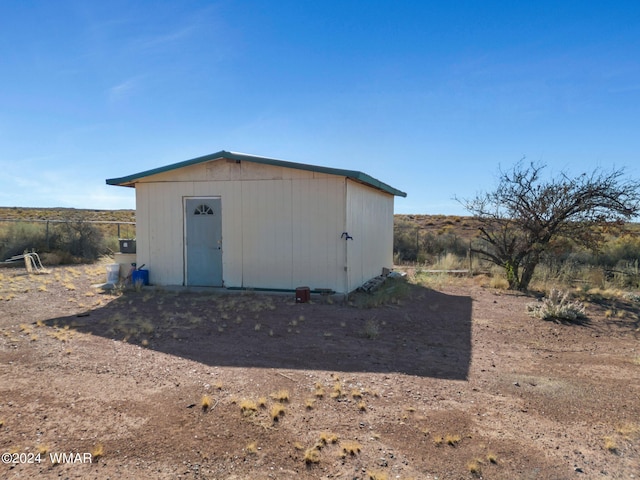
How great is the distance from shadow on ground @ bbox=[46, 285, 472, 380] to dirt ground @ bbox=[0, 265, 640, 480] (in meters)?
0.04

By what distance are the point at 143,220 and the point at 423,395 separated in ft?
28.5

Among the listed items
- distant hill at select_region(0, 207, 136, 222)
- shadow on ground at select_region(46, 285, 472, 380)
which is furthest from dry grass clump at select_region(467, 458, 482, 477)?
distant hill at select_region(0, 207, 136, 222)

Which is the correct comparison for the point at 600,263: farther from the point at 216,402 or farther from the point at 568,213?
the point at 216,402

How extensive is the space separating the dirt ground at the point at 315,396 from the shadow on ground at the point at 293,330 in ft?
0.14

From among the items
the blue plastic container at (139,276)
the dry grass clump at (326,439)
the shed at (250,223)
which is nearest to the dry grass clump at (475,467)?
the dry grass clump at (326,439)

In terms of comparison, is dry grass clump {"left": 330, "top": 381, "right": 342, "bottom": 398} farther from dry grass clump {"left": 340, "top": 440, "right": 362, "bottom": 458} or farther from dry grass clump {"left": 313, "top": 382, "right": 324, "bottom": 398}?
dry grass clump {"left": 340, "top": 440, "right": 362, "bottom": 458}

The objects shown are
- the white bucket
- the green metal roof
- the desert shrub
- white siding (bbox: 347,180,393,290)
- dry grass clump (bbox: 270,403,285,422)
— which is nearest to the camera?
dry grass clump (bbox: 270,403,285,422)

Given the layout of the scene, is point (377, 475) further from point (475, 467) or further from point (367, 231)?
point (367, 231)

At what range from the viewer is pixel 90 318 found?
7676mm

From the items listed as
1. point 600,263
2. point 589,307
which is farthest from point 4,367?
point 600,263

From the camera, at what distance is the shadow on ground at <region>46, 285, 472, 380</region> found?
18.0 feet

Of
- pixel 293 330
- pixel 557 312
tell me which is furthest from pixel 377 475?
pixel 557 312

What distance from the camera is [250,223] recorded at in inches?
397

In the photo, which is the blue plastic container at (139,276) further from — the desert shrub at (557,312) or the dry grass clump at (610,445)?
the dry grass clump at (610,445)
